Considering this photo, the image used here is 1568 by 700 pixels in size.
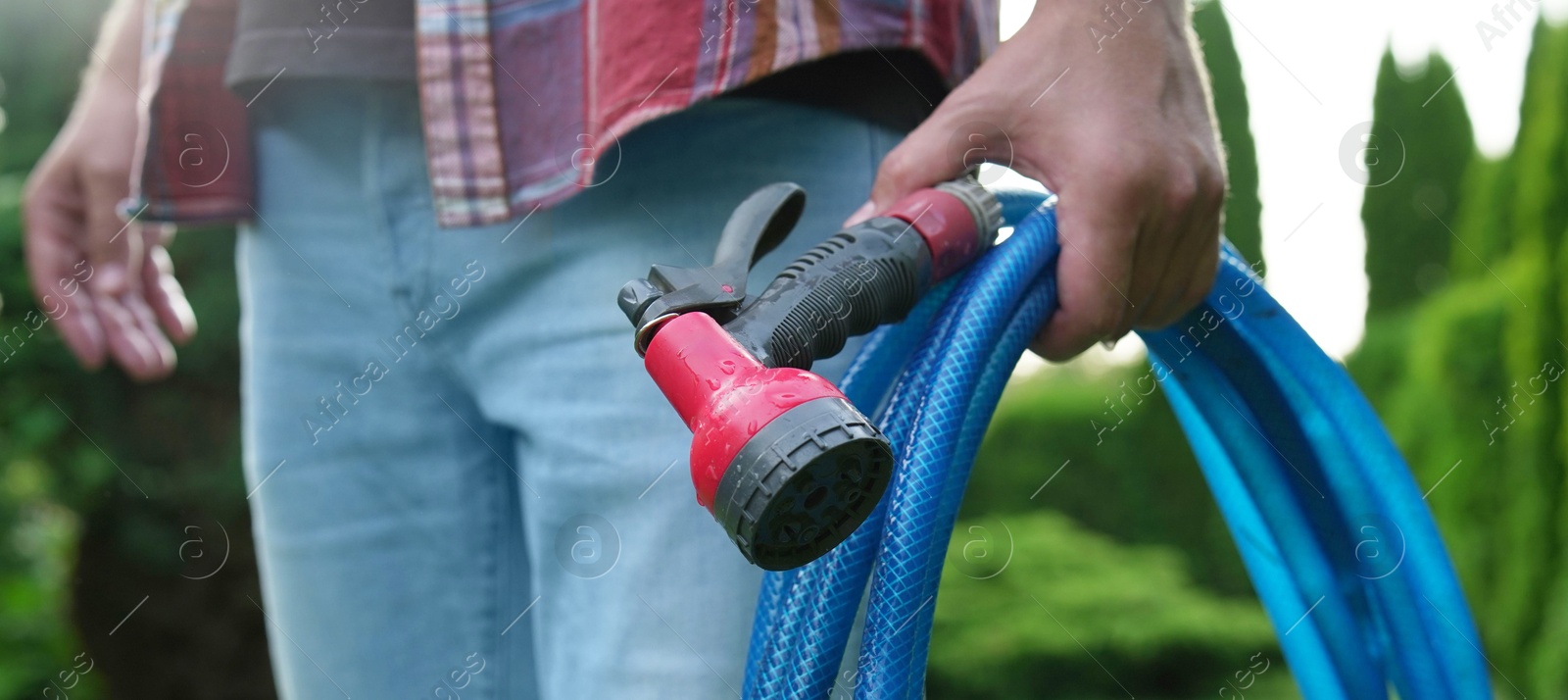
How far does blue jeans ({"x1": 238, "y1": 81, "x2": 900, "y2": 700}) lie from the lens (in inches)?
31.5

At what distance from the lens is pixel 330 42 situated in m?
0.92

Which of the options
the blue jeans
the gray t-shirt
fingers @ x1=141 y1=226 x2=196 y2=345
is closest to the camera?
the blue jeans

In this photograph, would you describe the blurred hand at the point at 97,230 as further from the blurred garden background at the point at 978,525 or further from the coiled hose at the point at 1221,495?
the blurred garden background at the point at 978,525

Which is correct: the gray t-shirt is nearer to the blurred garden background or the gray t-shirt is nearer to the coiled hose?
the coiled hose

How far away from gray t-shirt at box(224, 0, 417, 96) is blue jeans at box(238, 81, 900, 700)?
0.10 feet

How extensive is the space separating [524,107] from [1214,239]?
551 millimetres

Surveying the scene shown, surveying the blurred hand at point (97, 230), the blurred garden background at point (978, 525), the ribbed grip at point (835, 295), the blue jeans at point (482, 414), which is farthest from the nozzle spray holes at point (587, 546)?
the blurred garden background at point (978, 525)

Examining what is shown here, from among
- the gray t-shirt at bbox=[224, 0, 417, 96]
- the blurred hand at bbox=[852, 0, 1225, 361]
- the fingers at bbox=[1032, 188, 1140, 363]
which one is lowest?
the gray t-shirt at bbox=[224, 0, 417, 96]

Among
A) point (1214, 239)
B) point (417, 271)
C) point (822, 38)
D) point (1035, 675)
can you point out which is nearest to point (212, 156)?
point (417, 271)

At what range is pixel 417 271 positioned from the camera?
91 centimetres

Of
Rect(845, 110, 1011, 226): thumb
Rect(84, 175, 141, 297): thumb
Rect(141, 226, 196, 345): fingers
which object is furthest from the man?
Rect(141, 226, 196, 345): fingers

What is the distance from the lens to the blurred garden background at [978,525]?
12.1 feet

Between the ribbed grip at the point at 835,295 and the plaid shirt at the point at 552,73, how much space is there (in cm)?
14

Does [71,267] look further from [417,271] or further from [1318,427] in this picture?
[1318,427]
